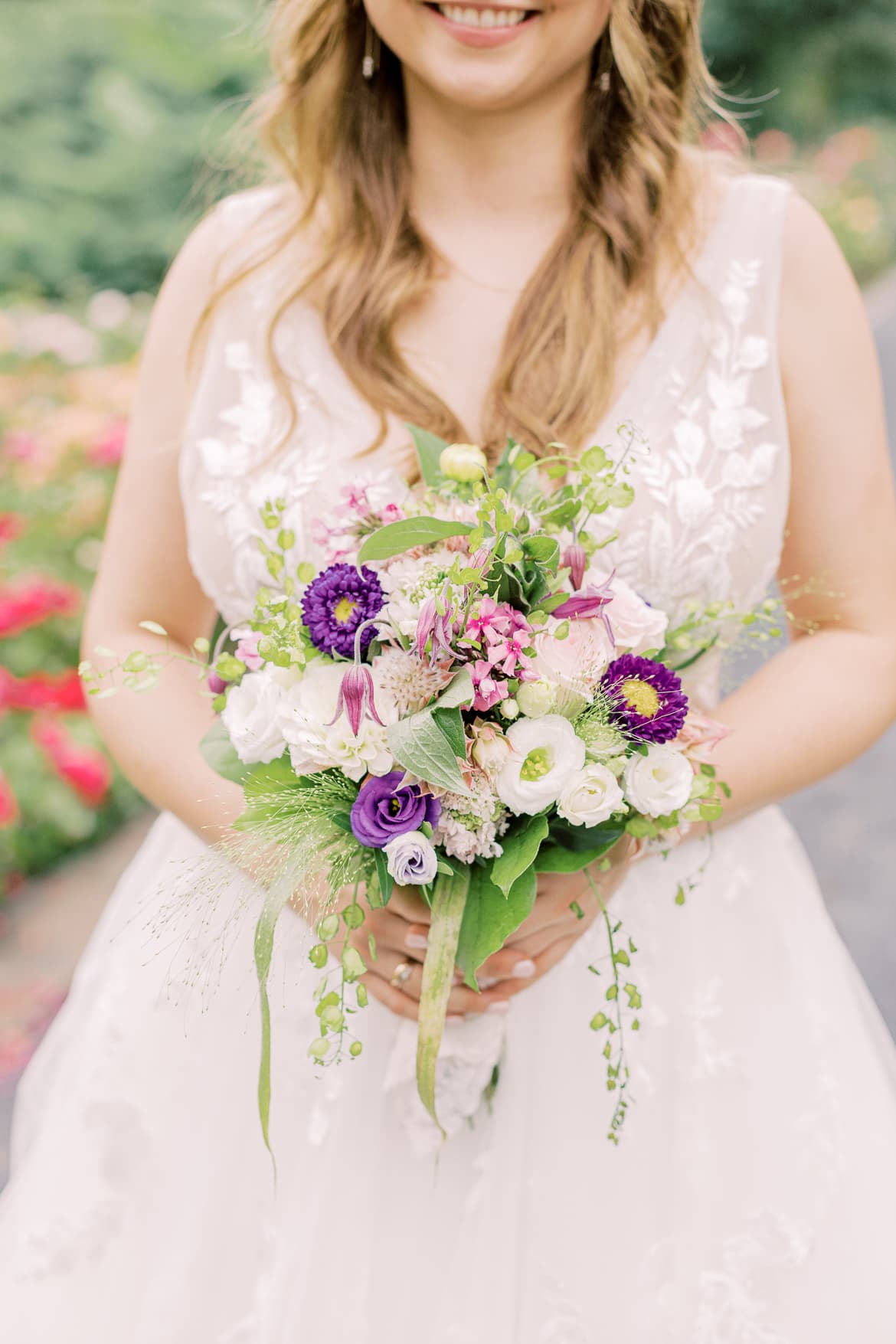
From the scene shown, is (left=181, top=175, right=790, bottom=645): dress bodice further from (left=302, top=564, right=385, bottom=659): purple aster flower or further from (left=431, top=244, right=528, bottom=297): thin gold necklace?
(left=302, top=564, right=385, bottom=659): purple aster flower

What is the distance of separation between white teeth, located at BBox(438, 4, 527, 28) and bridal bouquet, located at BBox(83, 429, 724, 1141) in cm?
67

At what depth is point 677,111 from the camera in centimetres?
205

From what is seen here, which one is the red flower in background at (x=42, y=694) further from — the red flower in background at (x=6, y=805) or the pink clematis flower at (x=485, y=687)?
the pink clematis flower at (x=485, y=687)

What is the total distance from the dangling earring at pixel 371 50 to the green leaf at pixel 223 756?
116 cm

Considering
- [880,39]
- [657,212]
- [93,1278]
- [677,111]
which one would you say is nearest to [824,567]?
[657,212]

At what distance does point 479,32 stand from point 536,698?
0.98m

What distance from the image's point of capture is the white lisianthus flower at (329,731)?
1312 millimetres

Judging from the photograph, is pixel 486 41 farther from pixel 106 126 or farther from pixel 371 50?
pixel 106 126

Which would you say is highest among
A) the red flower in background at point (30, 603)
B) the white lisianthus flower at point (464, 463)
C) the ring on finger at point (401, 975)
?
the white lisianthus flower at point (464, 463)

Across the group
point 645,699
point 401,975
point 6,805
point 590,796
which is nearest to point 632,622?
point 645,699

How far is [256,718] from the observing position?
1.40 meters

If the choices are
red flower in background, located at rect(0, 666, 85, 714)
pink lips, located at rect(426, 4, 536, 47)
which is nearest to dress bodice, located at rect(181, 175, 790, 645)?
pink lips, located at rect(426, 4, 536, 47)

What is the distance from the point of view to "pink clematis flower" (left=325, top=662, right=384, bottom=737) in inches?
50.0

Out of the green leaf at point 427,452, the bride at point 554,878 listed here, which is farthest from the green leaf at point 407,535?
the bride at point 554,878
